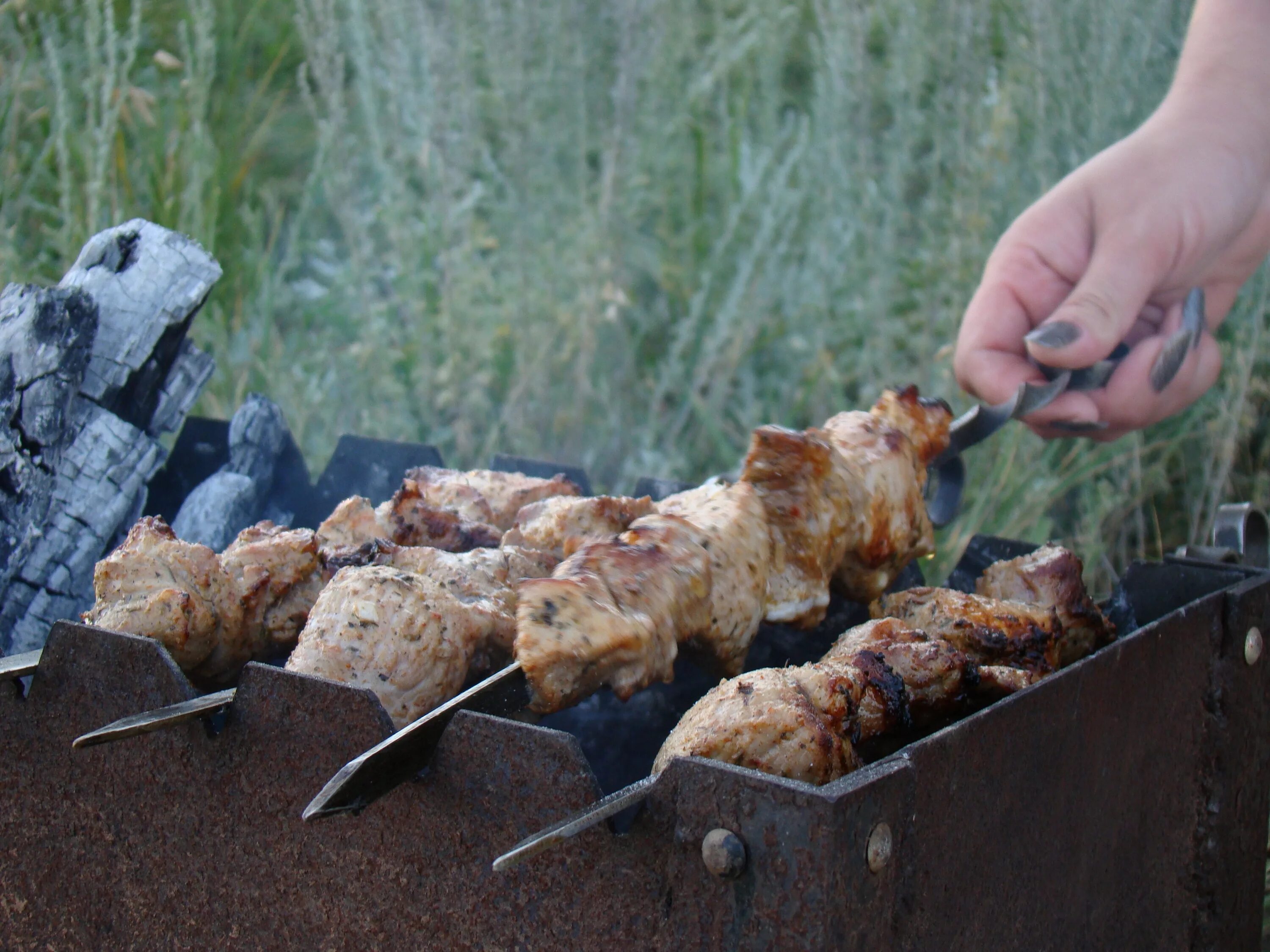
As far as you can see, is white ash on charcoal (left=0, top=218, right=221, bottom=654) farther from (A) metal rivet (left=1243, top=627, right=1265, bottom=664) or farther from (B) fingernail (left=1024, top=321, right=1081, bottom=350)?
(A) metal rivet (left=1243, top=627, right=1265, bottom=664)

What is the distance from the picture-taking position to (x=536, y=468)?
2.50 m

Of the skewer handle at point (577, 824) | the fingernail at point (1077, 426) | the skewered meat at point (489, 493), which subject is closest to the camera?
the skewer handle at point (577, 824)

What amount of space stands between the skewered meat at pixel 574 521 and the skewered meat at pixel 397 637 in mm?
288

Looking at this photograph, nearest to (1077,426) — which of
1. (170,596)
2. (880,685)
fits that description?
(880,685)

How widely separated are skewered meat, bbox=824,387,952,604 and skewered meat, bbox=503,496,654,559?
325 mm

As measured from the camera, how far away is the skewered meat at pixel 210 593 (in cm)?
142

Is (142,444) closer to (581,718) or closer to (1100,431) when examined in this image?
(581,718)

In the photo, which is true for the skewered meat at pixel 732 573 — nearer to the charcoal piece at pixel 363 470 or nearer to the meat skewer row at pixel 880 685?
the meat skewer row at pixel 880 685

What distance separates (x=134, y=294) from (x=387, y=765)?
1135 mm

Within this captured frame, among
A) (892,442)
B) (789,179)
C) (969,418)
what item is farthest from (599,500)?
(789,179)

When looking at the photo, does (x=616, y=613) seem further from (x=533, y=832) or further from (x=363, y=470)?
(x=363, y=470)

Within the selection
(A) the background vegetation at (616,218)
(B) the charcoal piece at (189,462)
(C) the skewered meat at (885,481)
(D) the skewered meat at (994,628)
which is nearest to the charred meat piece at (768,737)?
(D) the skewered meat at (994,628)

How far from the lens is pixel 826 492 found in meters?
1.75

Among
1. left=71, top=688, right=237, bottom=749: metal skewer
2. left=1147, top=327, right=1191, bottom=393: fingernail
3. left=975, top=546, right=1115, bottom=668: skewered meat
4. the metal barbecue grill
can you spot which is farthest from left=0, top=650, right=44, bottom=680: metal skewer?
left=1147, top=327, right=1191, bottom=393: fingernail
